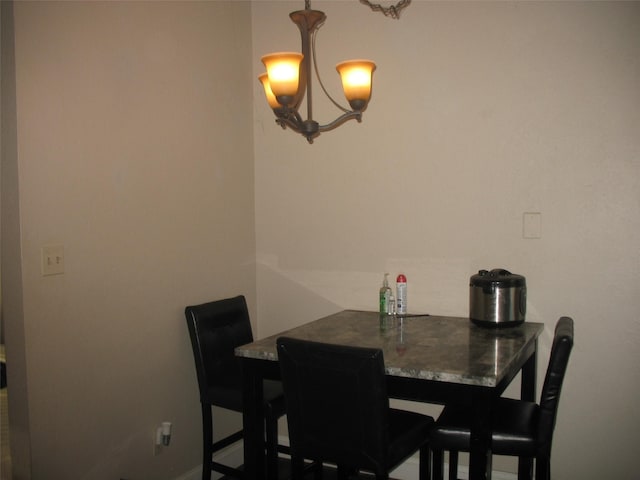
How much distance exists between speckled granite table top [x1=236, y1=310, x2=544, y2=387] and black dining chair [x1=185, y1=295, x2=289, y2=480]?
0.34 meters

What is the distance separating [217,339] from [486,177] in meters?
1.44

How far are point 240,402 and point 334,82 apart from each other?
5.36 feet

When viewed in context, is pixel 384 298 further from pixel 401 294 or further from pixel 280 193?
pixel 280 193

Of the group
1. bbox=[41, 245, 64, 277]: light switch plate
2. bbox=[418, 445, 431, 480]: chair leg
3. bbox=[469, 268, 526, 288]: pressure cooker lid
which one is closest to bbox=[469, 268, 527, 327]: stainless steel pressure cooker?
bbox=[469, 268, 526, 288]: pressure cooker lid

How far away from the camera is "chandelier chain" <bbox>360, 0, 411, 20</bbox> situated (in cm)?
264

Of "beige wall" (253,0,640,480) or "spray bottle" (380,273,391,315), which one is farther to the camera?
"spray bottle" (380,273,391,315)

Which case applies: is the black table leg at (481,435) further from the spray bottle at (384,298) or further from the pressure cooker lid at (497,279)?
the spray bottle at (384,298)

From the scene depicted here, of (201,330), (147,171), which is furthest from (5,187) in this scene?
(201,330)

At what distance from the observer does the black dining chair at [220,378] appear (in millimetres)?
2324

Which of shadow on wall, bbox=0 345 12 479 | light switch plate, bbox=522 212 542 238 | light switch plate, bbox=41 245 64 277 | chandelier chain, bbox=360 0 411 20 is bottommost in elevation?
shadow on wall, bbox=0 345 12 479

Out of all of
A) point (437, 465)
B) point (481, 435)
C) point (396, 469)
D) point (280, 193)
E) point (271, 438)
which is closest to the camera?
point (481, 435)

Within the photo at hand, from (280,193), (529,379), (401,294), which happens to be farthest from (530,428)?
(280,193)

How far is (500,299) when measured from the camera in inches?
88.4

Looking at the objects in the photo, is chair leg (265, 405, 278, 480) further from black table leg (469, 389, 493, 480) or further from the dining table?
black table leg (469, 389, 493, 480)
